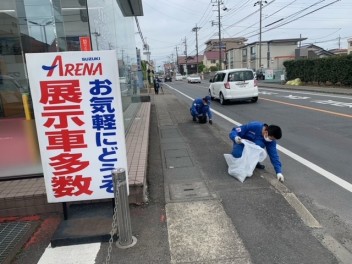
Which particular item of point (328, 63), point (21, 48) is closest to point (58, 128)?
point (21, 48)

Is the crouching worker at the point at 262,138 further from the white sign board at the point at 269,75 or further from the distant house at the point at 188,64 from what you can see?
the distant house at the point at 188,64

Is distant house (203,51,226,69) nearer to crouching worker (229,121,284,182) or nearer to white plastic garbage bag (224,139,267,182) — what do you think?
crouching worker (229,121,284,182)

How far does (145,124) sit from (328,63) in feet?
63.9

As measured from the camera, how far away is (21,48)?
4406 mm

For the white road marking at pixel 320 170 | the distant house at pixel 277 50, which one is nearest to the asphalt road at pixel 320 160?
the white road marking at pixel 320 170

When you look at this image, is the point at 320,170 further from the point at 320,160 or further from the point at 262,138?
the point at 262,138

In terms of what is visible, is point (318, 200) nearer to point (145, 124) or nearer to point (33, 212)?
point (33, 212)

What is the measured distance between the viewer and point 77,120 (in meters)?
3.20

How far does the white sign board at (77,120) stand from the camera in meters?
3.08

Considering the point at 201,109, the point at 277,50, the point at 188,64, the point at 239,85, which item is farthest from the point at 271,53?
the point at 188,64

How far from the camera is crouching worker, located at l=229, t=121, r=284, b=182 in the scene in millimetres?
4574

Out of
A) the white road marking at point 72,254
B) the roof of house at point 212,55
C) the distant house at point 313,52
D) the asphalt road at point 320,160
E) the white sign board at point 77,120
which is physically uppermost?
the roof of house at point 212,55

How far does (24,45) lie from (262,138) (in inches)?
149

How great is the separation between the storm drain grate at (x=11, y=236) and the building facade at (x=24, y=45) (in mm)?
1073
